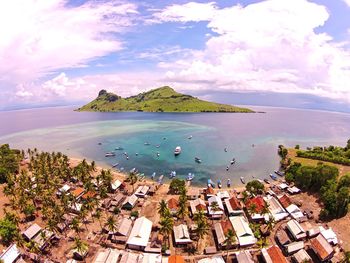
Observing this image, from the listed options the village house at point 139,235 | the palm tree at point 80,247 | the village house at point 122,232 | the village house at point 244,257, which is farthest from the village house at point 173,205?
the palm tree at point 80,247

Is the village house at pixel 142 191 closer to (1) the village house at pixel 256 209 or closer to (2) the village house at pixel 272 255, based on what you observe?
(1) the village house at pixel 256 209

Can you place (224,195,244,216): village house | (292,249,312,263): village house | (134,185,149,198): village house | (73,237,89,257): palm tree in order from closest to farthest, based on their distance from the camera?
(292,249,312,263): village house < (73,237,89,257): palm tree < (224,195,244,216): village house < (134,185,149,198): village house

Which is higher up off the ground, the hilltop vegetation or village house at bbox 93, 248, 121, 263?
the hilltop vegetation

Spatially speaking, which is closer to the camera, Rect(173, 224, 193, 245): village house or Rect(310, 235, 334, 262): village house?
Rect(310, 235, 334, 262): village house

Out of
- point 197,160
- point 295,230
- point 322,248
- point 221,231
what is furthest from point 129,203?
point 197,160

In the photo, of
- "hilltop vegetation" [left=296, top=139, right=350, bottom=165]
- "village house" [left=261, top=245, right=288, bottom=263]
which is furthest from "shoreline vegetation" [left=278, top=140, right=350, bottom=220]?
"village house" [left=261, top=245, right=288, bottom=263]

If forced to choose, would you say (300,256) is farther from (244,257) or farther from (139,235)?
(139,235)

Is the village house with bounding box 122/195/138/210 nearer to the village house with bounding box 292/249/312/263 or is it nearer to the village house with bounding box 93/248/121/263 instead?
the village house with bounding box 93/248/121/263
